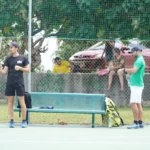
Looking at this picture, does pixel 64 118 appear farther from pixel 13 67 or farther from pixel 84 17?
pixel 84 17

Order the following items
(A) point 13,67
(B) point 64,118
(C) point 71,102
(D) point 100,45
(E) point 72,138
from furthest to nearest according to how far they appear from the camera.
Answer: (D) point 100,45
(B) point 64,118
(C) point 71,102
(A) point 13,67
(E) point 72,138

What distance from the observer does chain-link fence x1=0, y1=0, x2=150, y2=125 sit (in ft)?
58.9

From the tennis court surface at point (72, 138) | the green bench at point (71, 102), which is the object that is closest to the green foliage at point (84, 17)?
the green bench at point (71, 102)

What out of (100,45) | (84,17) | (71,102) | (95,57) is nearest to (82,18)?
(84,17)

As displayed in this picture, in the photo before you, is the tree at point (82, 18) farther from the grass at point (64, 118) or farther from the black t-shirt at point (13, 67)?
the black t-shirt at point (13, 67)

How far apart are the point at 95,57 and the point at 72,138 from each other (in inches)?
267

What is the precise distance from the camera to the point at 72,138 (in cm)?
1164

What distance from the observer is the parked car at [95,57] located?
17906mm

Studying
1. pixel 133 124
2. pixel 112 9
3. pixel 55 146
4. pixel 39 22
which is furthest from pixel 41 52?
pixel 55 146

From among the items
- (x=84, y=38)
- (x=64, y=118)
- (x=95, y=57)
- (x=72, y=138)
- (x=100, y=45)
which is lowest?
(x=64, y=118)

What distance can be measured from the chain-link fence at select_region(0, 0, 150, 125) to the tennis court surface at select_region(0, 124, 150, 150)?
168 inches

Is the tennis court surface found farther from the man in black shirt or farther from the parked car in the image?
the parked car

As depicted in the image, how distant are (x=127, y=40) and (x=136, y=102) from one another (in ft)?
16.8

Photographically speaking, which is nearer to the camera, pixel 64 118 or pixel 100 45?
pixel 64 118
